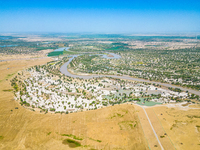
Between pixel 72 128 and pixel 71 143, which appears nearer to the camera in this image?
pixel 71 143

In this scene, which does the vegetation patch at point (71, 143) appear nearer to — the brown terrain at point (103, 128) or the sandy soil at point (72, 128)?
the brown terrain at point (103, 128)

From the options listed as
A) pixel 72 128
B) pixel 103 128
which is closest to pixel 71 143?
pixel 72 128

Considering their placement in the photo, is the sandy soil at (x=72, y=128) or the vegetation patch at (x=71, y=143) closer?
the vegetation patch at (x=71, y=143)

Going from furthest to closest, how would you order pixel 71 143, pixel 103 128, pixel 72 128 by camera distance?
pixel 72 128
pixel 103 128
pixel 71 143

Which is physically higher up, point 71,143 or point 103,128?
point 103,128

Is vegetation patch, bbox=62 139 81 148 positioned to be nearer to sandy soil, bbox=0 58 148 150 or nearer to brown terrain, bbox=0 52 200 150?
brown terrain, bbox=0 52 200 150

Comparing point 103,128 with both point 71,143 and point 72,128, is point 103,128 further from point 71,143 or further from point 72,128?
point 71,143

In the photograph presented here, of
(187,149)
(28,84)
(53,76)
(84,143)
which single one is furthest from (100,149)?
(53,76)

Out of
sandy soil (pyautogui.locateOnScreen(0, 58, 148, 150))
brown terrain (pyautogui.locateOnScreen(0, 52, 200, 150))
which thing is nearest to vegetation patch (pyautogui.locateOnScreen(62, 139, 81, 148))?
brown terrain (pyautogui.locateOnScreen(0, 52, 200, 150))

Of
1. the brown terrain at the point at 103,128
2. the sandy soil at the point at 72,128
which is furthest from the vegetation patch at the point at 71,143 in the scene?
the sandy soil at the point at 72,128

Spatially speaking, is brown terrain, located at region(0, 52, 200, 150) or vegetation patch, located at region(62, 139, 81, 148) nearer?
vegetation patch, located at region(62, 139, 81, 148)

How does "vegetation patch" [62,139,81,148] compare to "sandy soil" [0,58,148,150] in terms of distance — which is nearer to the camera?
"vegetation patch" [62,139,81,148]

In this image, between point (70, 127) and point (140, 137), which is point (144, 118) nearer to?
point (140, 137)
